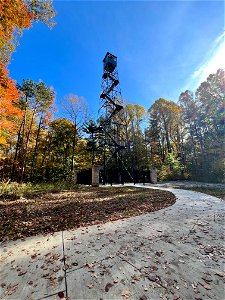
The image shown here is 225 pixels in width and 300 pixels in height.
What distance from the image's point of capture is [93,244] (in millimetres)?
2502

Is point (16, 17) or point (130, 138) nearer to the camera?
point (16, 17)

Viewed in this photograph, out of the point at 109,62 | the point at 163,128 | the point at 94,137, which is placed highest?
the point at 109,62

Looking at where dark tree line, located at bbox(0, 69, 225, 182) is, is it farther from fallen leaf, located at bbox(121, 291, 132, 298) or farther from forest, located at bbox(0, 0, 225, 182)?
fallen leaf, located at bbox(121, 291, 132, 298)

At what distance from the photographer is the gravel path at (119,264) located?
149 centimetres

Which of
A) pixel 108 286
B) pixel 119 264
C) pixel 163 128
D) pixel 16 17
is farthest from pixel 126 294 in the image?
pixel 163 128

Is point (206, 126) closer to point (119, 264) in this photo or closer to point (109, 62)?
point (109, 62)

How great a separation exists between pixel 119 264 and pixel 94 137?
18.7 m

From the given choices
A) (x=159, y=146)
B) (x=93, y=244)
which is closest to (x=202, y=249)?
(x=93, y=244)

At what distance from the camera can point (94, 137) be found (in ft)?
66.4

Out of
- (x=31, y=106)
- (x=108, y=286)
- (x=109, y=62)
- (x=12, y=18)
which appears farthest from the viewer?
(x=31, y=106)

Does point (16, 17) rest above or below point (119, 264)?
above

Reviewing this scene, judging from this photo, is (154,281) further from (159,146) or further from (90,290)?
(159,146)

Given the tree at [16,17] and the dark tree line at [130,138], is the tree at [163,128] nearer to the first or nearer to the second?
the dark tree line at [130,138]

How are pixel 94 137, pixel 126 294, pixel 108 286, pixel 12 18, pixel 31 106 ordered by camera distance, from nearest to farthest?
pixel 126 294 → pixel 108 286 → pixel 12 18 → pixel 31 106 → pixel 94 137
